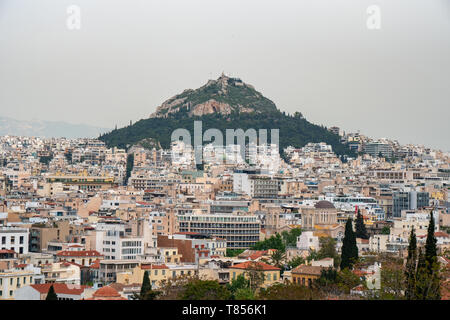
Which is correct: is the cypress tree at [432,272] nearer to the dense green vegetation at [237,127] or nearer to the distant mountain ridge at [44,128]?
the distant mountain ridge at [44,128]

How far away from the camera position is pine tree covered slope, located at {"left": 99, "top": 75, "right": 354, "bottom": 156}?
2815 inches

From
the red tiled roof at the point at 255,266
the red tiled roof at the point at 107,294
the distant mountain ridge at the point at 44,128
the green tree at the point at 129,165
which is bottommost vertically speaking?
the red tiled roof at the point at 107,294

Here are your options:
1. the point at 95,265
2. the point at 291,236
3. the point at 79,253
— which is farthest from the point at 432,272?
the point at 291,236

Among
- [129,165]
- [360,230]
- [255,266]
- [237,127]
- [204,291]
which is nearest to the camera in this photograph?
[204,291]

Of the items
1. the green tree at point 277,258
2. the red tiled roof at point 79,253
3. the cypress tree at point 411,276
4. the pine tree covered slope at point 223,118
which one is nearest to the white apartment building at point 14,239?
the red tiled roof at point 79,253

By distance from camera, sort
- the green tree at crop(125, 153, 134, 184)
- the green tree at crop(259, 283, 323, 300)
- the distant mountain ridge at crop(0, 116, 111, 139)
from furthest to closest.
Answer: the green tree at crop(125, 153, 134, 184) < the distant mountain ridge at crop(0, 116, 111, 139) < the green tree at crop(259, 283, 323, 300)

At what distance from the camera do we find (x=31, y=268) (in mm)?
21250

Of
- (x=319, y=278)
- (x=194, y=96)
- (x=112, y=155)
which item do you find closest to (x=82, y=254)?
(x=319, y=278)

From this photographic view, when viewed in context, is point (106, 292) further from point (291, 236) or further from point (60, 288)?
point (291, 236)

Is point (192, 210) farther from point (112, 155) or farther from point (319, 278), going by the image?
point (112, 155)

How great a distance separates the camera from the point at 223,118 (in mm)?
74500

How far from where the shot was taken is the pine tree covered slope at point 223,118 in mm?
71500

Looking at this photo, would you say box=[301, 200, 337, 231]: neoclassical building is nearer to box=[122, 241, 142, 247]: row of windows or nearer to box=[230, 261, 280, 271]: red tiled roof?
box=[122, 241, 142, 247]: row of windows

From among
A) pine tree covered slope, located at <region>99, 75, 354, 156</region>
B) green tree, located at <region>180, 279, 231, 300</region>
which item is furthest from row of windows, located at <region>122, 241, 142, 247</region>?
pine tree covered slope, located at <region>99, 75, 354, 156</region>
